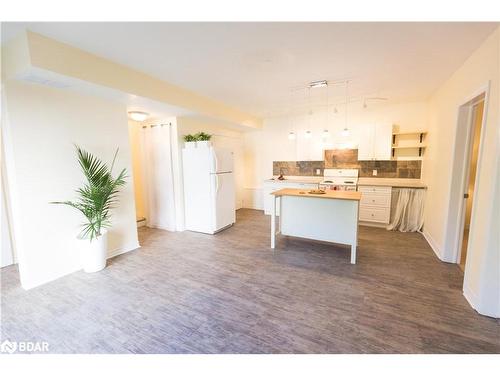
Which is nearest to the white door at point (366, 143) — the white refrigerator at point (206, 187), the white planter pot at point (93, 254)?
the white refrigerator at point (206, 187)

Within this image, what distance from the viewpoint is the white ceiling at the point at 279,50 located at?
194cm

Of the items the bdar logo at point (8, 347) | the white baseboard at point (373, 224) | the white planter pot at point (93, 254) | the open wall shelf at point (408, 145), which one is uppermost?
the open wall shelf at point (408, 145)

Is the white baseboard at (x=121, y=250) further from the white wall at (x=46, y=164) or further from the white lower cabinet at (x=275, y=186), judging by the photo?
the white lower cabinet at (x=275, y=186)

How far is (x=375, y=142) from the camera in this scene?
15.4 feet

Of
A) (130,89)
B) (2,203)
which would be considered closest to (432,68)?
(130,89)

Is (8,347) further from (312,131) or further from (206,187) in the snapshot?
(312,131)

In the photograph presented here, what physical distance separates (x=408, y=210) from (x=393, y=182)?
0.68 m

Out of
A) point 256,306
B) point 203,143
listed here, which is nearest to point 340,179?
point 203,143

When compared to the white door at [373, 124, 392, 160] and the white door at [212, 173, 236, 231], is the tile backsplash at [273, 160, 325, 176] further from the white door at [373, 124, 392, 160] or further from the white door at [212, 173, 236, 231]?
the white door at [212, 173, 236, 231]

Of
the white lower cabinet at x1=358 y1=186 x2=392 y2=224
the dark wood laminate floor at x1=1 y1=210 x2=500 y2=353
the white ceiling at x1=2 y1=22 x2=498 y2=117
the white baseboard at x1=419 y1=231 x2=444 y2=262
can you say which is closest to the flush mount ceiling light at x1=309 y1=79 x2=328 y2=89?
the white ceiling at x1=2 y1=22 x2=498 y2=117

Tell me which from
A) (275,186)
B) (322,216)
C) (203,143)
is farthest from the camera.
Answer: (275,186)

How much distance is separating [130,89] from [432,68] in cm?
393

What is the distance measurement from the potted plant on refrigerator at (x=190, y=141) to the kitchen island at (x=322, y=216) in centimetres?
202

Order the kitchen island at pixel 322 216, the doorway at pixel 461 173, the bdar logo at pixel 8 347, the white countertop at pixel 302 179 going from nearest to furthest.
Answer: the bdar logo at pixel 8 347 < the doorway at pixel 461 173 < the kitchen island at pixel 322 216 < the white countertop at pixel 302 179
